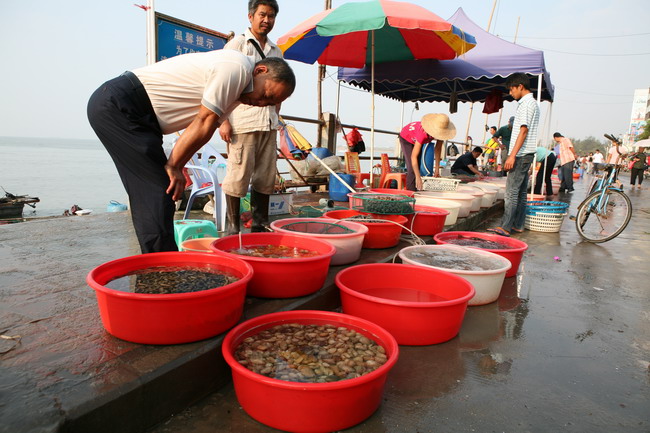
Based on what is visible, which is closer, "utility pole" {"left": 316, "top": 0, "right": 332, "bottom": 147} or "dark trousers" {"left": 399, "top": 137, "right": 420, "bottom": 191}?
"dark trousers" {"left": 399, "top": 137, "right": 420, "bottom": 191}

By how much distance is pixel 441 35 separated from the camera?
5906 mm

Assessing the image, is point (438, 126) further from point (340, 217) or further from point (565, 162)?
point (565, 162)

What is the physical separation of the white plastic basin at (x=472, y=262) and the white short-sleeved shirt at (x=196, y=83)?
158cm

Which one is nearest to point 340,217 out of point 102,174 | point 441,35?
point 441,35

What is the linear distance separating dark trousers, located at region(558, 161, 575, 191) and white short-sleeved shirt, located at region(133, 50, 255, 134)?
12011 mm

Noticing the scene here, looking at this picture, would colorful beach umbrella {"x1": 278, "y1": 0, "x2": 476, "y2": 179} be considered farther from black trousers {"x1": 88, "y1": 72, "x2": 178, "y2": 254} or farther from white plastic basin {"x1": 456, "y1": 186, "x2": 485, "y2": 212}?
black trousers {"x1": 88, "y1": 72, "x2": 178, "y2": 254}

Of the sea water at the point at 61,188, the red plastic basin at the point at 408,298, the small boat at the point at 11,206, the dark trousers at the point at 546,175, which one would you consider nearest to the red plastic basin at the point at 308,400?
the red plastic basin at the point at 408,298

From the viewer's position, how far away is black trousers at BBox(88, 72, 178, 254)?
1.88 m

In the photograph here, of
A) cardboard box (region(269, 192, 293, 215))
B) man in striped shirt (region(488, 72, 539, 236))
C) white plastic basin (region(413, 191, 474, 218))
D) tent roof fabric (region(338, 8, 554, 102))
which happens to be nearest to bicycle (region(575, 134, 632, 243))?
man in striped shirt (region(488, 72, 539, 236))

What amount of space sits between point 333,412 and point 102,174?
106 feet

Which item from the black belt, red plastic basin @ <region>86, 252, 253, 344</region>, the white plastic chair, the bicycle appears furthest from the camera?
the bicycle

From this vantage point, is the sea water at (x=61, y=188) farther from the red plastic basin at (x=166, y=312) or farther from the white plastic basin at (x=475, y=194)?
the red plastic basin at (x=166, y=312)

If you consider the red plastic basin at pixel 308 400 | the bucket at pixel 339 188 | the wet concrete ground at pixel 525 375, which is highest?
the bucket at pixel 339 188

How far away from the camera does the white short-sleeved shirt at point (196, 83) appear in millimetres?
1793
